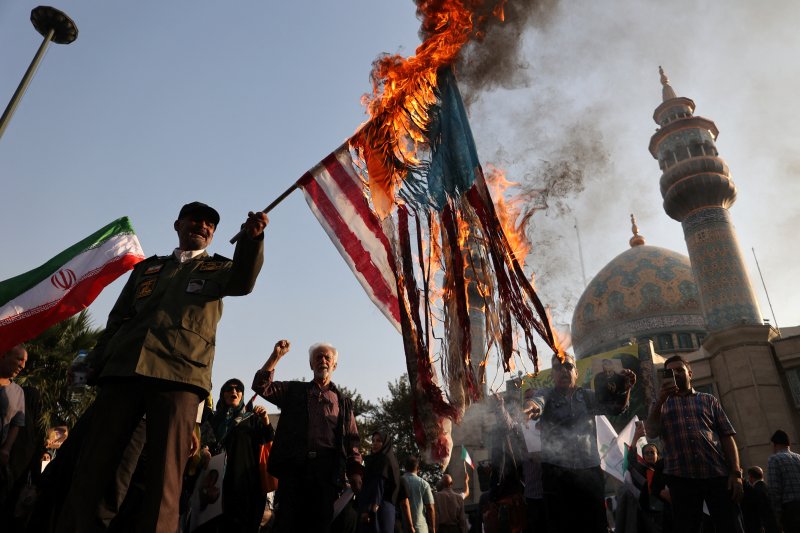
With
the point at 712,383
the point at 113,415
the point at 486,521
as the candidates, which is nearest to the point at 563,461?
the point at 486,521

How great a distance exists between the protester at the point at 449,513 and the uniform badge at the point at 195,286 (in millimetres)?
6915

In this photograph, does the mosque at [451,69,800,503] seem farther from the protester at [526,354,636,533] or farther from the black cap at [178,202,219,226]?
the black cap at [178,202,219,226]

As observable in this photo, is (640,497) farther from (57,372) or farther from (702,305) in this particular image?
(702,305)

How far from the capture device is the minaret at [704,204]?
25516 mm

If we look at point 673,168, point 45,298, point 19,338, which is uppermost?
point 673,168

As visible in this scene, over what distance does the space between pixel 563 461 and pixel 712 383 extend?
23.8 meters

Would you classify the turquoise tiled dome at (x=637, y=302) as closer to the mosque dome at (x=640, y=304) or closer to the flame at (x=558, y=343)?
the mosque dome at (x=640, y=304)

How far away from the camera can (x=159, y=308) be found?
3.15 meters

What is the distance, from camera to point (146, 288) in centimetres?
333

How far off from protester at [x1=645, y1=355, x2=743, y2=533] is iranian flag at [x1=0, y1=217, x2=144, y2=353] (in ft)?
23.6

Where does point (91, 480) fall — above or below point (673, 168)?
below

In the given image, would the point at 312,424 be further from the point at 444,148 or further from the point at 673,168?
the point at 673,168

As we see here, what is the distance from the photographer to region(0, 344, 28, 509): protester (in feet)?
14.2

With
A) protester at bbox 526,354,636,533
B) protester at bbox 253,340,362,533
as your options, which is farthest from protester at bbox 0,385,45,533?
protester at bbox 526,354,636,533
